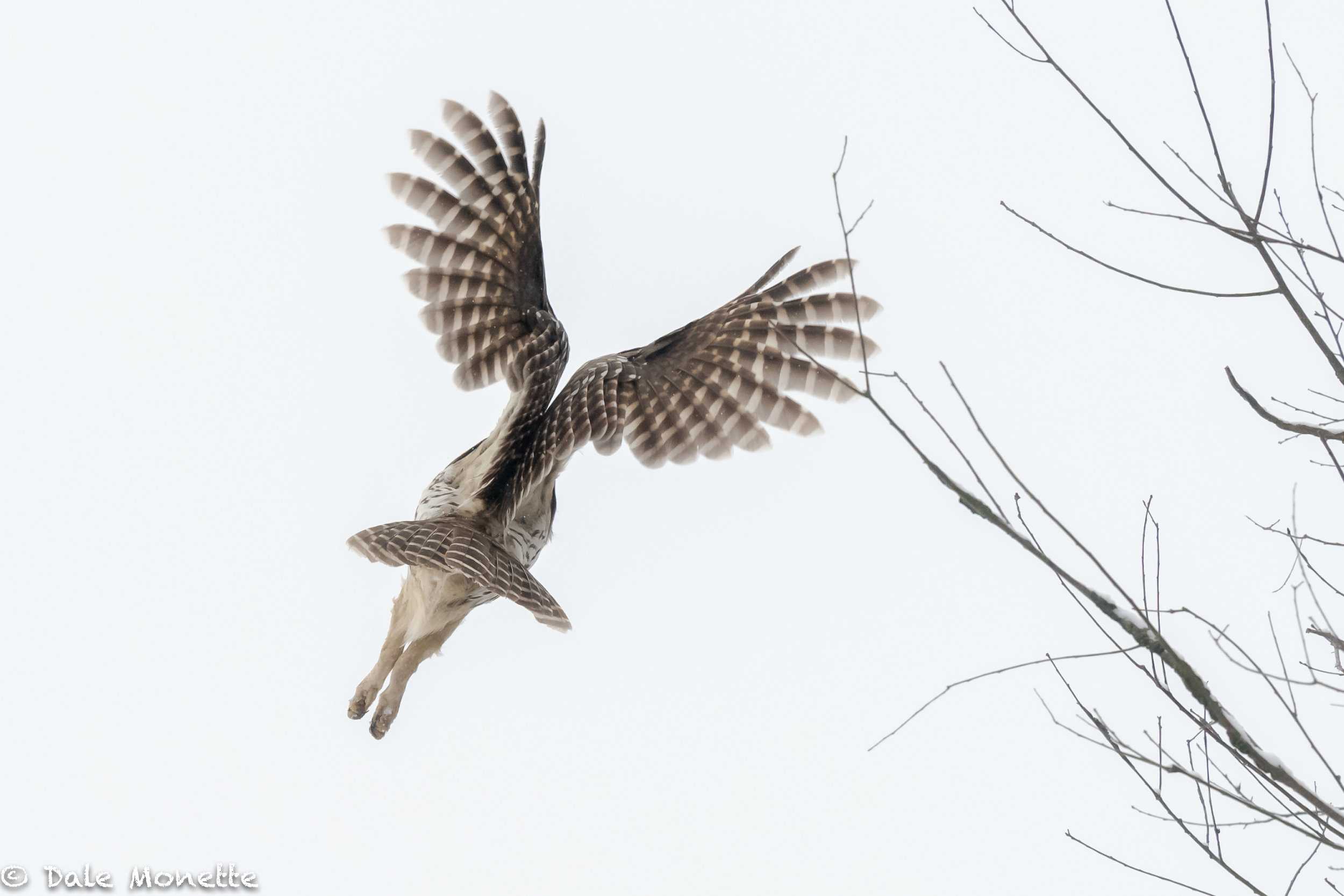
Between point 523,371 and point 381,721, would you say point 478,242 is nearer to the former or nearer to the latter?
point 523,371

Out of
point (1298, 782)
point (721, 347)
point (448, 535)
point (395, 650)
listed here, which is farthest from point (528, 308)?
point (1298, 782)

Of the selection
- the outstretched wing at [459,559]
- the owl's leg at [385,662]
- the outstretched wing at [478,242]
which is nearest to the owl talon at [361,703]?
the owl's leg at [385,662]

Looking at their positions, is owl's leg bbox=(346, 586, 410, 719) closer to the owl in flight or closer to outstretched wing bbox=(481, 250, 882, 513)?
the owl in flight

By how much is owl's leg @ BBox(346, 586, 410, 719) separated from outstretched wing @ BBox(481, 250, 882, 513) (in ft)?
2.24

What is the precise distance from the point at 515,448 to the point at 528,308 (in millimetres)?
368

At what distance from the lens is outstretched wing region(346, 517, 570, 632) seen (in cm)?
219

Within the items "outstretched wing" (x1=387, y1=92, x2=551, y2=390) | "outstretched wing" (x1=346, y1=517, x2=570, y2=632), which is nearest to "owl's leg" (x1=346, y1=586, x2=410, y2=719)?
"outstretched wing" (x1=346, y1=517, x2=570, y2=632)

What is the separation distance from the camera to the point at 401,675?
238 centimetres

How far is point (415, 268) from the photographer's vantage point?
106 inches

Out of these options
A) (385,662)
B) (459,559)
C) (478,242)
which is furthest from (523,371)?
Result: (385,662)

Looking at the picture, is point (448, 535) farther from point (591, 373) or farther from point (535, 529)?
point (591, 373)

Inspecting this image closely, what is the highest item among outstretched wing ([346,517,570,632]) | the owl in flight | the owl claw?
the owl in flight

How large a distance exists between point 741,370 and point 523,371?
0.56 meters

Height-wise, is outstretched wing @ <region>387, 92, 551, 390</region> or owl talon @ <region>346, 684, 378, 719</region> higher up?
outstretched wing @ <region>387, 92, 551, 390</region>
